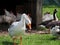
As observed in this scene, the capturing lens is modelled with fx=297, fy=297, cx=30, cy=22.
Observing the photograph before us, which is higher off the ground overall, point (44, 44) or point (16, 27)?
point (16, 27)

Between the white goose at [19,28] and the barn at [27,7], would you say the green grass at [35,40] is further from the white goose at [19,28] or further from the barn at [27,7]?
the barn at [27,7]

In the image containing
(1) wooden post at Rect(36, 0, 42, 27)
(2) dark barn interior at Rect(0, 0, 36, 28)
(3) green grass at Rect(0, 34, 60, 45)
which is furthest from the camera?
(2) dark barn interior at Rect(0, 0, 36, 28)

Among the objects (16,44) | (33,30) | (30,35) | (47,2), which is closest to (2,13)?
(33,30)

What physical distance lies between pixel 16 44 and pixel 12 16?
457cm

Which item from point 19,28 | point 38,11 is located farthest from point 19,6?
point 19,28

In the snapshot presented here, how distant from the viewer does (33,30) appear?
41.2 ft

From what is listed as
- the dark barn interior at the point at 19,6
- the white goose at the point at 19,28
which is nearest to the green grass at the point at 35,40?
the white goose at the point at 19,28

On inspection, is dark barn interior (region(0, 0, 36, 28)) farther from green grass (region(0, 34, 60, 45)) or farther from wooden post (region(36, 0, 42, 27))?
green grass (region(0, 34, 60, 45))

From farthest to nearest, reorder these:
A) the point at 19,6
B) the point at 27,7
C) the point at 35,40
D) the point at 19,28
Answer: the point at 19,6
the point at 27,7
the point at 35,40
the point at 19,28

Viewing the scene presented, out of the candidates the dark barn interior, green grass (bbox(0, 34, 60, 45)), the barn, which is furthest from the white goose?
the dark barn interior

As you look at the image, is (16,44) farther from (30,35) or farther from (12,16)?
(12,16)

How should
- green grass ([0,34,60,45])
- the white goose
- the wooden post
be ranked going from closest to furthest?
1. the white goose
2. green grass ([0,34,60,45])
3. the wooden post

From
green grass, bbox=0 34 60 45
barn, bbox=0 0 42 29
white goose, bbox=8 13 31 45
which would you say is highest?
barn, bbox=0 0 42 29

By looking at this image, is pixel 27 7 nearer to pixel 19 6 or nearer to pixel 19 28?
pixel 19 6
